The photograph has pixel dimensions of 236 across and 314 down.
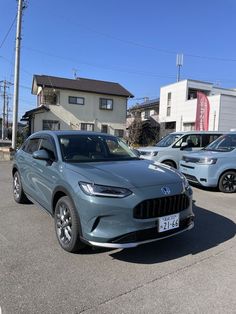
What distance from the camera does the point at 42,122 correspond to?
27969mm

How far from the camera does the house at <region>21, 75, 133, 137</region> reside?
1113 inches

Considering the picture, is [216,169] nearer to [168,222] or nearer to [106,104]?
[168,222]

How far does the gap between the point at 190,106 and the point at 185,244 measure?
23058 millimetres

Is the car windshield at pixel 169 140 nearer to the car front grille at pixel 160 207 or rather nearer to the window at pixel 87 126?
the car front grille at pixel 160 207

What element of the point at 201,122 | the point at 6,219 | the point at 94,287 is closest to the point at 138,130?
the point at 201,122

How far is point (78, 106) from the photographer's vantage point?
29.7 meters

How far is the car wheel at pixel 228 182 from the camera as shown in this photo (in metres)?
8.41

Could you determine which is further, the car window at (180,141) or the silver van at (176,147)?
the car window at (180,141)

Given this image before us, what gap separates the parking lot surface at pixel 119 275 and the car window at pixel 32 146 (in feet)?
4.95

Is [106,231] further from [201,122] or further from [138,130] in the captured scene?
[138,130]

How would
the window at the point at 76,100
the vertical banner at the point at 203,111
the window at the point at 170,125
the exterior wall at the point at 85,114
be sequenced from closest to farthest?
the vertical banner at the point at 203,111 → the exterior wall at the point at 85,114 → the window at the point at 170,125 → the window at the point at 76,100

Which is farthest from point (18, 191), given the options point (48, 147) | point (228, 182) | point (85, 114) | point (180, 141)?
point (85, 114)

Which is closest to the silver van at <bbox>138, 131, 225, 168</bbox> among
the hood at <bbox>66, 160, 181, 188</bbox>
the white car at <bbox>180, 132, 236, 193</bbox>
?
the white car at <bbox>180, 132, 236, 193</bbox>

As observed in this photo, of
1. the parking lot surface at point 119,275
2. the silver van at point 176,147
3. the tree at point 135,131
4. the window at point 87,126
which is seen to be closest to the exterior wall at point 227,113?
the tree at point 135,131
